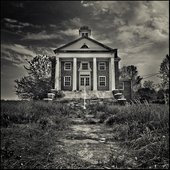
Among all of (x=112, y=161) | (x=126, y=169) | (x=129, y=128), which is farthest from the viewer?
(x=129, y=128)

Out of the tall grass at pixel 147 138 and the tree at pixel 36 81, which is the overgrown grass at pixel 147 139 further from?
the tree at pixel 36 81

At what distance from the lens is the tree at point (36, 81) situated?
22.2 meters

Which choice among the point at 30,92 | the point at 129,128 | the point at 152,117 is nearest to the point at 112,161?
the point at 129,128

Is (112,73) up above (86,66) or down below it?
below

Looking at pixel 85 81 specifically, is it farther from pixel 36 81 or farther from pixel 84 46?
pixel 36 81

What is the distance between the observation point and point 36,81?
2233cm

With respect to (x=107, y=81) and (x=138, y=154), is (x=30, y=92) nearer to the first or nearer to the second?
(x=107, y=81)

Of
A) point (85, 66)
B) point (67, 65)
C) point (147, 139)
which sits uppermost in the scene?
point (67, 65)

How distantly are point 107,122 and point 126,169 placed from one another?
4.41 m

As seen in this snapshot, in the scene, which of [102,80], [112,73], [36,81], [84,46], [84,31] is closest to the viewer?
[36,81]

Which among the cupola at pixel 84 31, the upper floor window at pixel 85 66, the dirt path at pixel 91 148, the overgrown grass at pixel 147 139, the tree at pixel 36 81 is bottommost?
the dirt path at pixel 91 148

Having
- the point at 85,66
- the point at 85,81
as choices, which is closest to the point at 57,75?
the point at 85,81

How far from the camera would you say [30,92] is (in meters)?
22.7

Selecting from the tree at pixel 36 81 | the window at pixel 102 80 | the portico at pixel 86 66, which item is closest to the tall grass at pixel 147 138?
the tree at pixel 36 81
